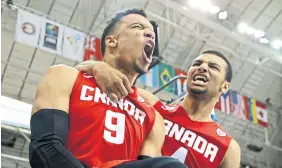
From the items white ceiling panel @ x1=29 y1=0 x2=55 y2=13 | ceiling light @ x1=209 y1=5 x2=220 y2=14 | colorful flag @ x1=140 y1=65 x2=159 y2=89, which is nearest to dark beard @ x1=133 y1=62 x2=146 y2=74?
colorful flag @ x1=140 y1=65 x2=159 y2=89

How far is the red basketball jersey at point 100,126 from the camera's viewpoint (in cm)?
201

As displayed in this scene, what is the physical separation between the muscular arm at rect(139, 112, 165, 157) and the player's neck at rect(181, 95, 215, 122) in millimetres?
877

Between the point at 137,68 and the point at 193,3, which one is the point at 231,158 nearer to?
the point at 137,68

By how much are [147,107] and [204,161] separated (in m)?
0.91

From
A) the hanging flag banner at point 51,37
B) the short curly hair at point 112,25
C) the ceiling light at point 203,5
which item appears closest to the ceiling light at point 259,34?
the ceiling light at point 203,5

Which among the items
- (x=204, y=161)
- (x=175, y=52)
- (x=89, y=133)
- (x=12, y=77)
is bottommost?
(x=12, y=77)

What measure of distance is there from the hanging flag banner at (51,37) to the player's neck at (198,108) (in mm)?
8265

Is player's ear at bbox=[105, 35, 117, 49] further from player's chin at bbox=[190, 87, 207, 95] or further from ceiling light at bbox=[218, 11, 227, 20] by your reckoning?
ceiling light at bbox=[218, 11, 227, 20]

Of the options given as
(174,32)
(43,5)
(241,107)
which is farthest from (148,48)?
(174,32)

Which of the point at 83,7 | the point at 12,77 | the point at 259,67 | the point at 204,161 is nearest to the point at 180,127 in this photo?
the point at 204,161

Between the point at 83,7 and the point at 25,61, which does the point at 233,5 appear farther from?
the point at 25,61

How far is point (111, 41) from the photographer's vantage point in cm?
248

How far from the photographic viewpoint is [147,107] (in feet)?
7.96

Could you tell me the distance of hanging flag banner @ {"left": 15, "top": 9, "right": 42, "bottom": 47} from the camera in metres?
10.8
